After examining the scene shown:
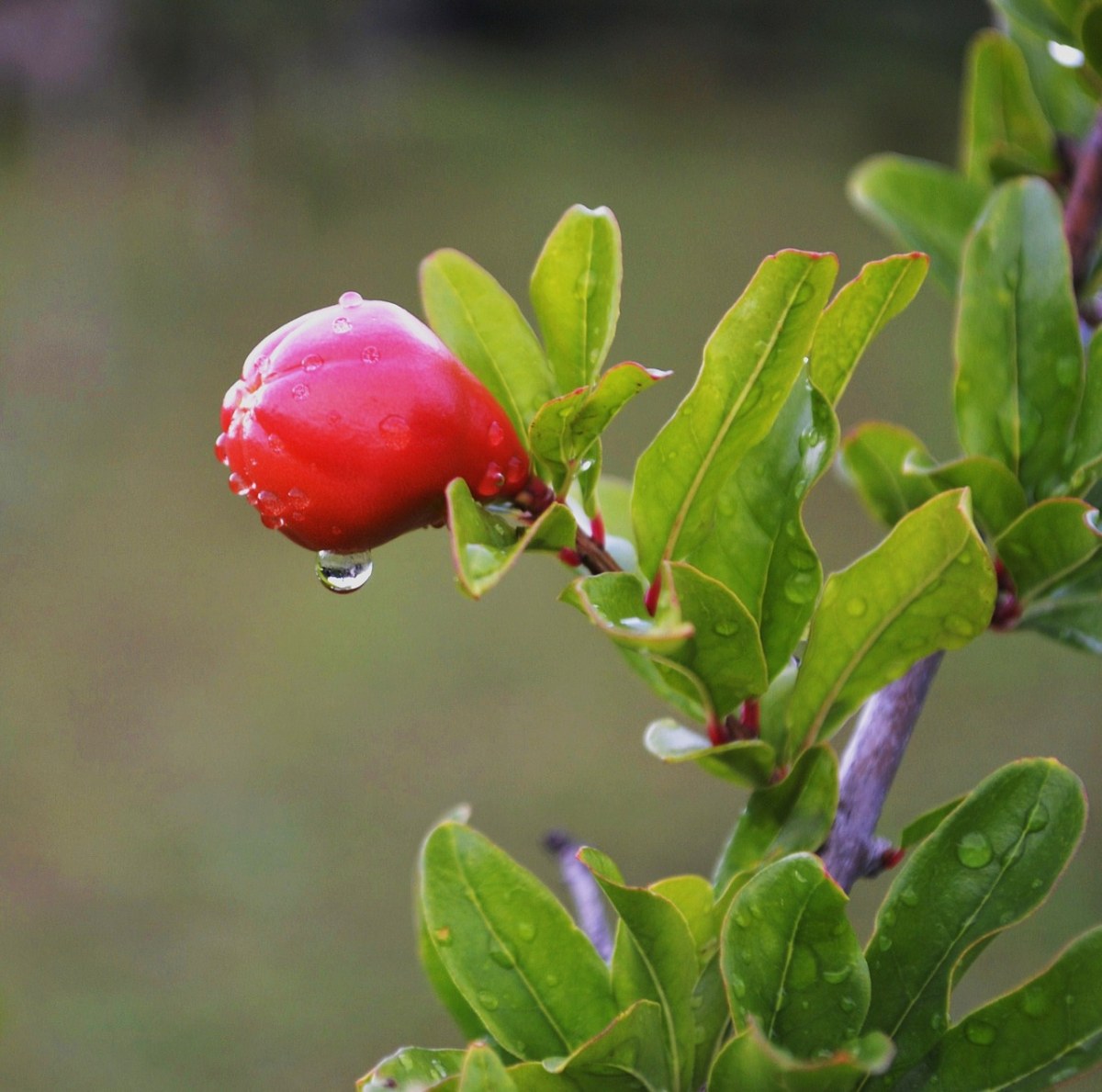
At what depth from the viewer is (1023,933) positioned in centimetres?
252

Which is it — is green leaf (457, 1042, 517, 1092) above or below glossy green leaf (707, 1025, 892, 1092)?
above

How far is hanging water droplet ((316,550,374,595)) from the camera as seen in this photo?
0.41 meters

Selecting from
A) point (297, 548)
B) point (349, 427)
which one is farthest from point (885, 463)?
point (297, 548)

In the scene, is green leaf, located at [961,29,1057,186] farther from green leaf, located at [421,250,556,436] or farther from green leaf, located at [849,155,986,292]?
green leaf, located at [421,250,556,436]

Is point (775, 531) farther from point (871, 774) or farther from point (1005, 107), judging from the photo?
point (1005, 107)

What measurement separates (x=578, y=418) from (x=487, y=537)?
0.05 metres

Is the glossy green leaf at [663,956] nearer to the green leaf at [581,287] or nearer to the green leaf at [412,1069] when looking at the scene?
the green leaf at [412,1069]

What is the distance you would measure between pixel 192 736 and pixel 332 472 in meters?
2.76

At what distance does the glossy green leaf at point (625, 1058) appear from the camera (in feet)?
1.22

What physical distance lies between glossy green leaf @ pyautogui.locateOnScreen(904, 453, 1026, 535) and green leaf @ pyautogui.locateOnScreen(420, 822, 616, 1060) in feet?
0.71

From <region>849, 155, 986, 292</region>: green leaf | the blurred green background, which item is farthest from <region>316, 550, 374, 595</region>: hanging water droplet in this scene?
the blurred green background

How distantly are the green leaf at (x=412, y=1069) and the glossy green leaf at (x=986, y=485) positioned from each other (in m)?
0.27

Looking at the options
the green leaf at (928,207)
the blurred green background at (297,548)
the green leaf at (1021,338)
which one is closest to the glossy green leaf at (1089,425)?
the green leaf at (1021,338)

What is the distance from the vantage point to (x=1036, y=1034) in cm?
Result: 40
